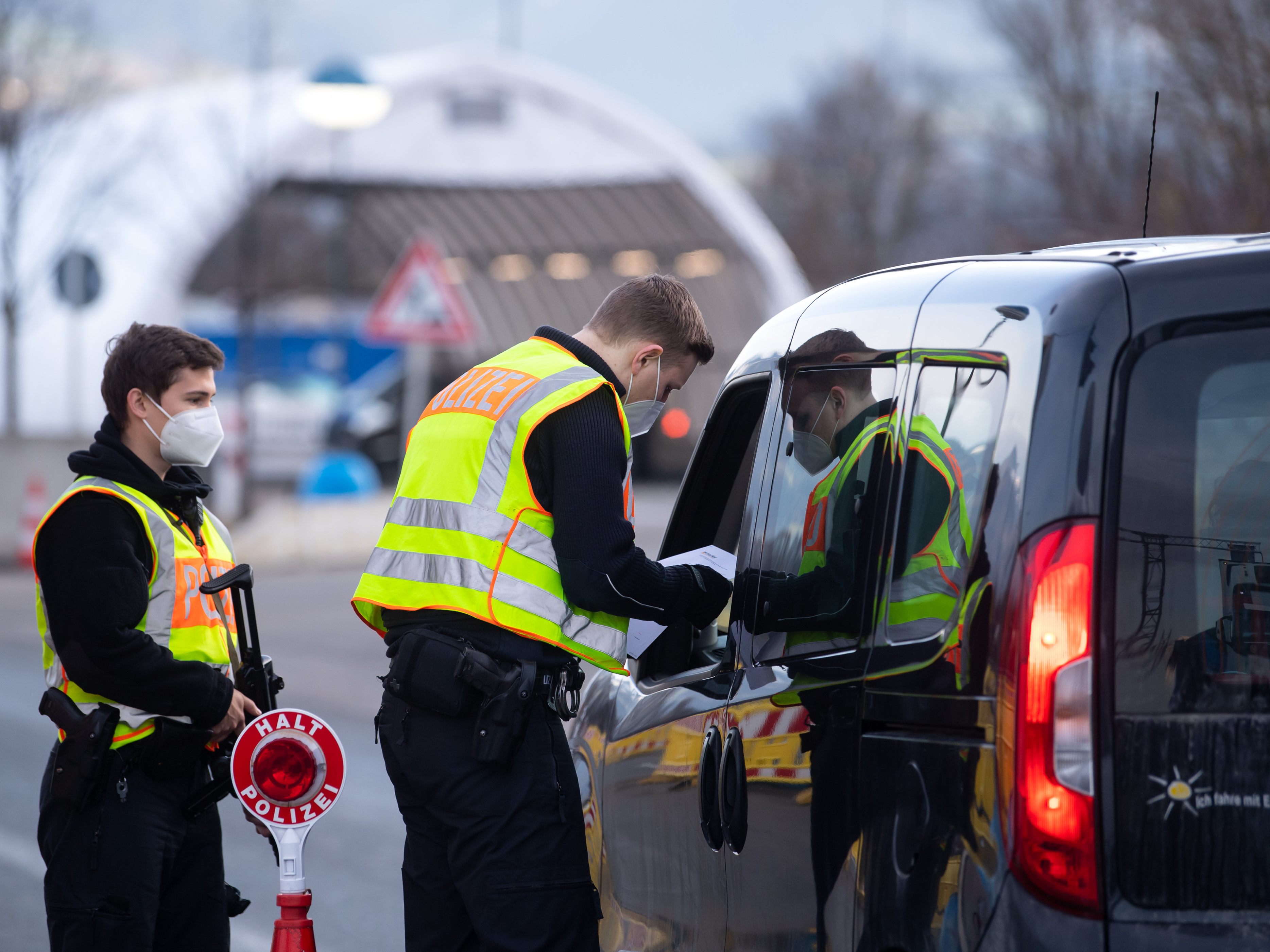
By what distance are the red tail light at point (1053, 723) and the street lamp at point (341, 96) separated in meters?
15.7

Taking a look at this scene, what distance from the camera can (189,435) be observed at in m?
3.82

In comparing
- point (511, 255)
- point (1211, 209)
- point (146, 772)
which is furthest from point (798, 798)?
point (511, 255)

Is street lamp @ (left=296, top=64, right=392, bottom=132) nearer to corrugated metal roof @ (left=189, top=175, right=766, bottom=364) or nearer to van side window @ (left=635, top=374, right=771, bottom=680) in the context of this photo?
corrugated metal roof @ (left=189, top=175, right=766, bottom=364)

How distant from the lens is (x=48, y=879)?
3.59 meters

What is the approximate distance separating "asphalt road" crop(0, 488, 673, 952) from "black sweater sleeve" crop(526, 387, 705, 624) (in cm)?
281

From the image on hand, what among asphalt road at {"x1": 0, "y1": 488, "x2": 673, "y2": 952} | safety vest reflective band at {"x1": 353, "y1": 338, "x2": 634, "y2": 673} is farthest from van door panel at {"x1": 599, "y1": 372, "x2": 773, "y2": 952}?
asphalt road at {"x1": 0, "y1": 488, "x2": 673, "y2": 952}

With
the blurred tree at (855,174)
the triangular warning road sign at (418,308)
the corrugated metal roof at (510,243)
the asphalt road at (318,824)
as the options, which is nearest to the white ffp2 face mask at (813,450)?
the asphalt road at (318,824)

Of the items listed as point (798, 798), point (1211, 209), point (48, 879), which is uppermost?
point (1211, 209)

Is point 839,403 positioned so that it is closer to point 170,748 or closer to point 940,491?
point 940,491

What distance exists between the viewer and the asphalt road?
5.83 metres

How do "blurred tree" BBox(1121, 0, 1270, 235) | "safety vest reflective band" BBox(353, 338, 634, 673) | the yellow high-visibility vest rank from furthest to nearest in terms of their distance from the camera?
1. "blurred tree" BBox(1121, 0, 1270, 235)
2. "safety vest reflective band" BBox(353, 338, 634, 673)
3. the yellow high-visibility vest

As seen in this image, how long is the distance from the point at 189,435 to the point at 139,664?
571 millimetres

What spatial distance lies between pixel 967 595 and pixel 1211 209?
38.1 feet

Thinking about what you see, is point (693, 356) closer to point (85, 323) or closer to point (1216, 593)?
point (1216, 593)
